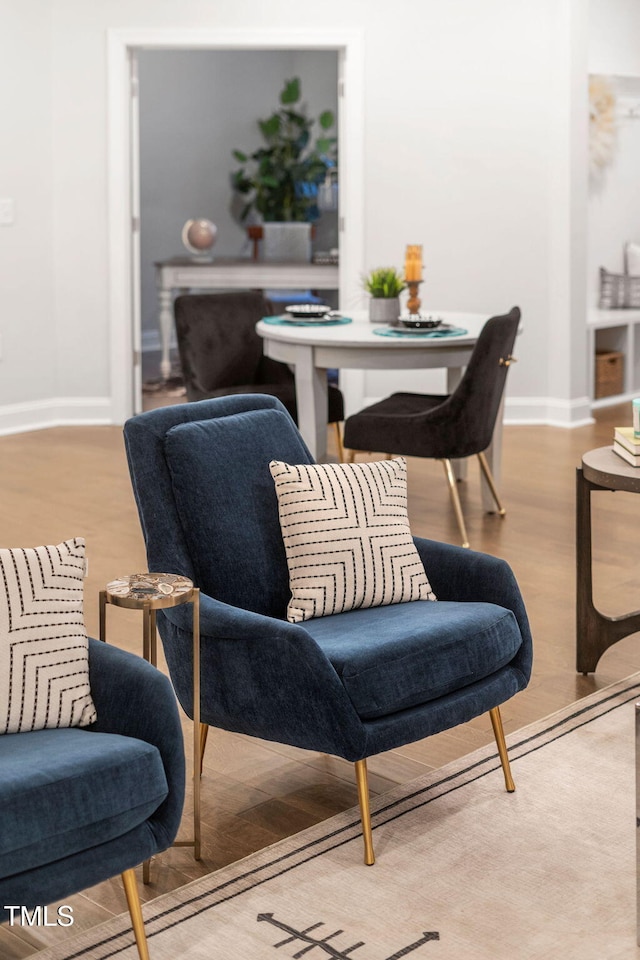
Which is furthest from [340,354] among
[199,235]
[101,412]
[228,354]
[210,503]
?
[199,235]

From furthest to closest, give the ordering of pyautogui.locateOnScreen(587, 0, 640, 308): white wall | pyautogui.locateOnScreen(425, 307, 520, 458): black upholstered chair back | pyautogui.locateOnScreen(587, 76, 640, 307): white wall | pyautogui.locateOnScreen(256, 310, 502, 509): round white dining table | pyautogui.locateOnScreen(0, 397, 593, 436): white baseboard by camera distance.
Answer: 1. pyautogui.locateOnScreen(587, 76, 640, 307): white wall
2. pyautogui.locateOnScreen(587, 0, 640, 308): white wall
3. pyautogui.locateOnScreen(0, 397, 593, 436): white baseboard
4. pyautogui.locateOnScreen(256, 310, 502, 509): round white dining table
5. pyautogui.locateOnScreen(425, 307, 520, 458): black upholstered chair back

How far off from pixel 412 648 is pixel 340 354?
2.68 meters

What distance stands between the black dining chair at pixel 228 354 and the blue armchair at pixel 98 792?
341 centimetres

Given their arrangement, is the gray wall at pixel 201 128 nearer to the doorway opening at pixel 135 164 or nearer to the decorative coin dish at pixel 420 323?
the doorway opening at pixel 135 164

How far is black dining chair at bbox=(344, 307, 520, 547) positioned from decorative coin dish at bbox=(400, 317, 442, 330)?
0.38 metres

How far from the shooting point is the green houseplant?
9.27m

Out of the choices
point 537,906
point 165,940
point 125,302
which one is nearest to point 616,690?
point 537,906

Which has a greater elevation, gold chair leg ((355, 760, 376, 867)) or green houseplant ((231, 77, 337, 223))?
green houseplant ((231, 77, 337, 223))

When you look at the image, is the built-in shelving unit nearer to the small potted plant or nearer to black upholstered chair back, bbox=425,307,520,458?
the small potted plant

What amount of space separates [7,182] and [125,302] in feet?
3.04

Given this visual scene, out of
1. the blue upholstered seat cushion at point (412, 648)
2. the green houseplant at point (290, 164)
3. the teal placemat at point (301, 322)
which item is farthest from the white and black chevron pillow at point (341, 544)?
the green houseplant at point (290, 164)

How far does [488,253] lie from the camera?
711 cm

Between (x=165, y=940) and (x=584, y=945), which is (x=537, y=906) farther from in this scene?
(x=165, y=940)

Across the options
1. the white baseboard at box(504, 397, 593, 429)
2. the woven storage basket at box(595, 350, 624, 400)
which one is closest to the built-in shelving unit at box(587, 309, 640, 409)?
the woven storage basket at box(595, 350, 624, 400)
